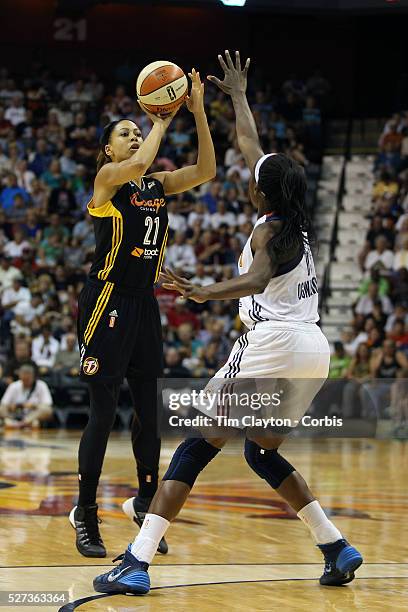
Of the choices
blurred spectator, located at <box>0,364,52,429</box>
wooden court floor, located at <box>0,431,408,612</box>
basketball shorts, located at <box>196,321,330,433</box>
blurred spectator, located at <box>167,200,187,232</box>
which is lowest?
blurred spectator, located at <box>0,364,52,429</box>

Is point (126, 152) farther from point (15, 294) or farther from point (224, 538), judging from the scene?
point (15, 294)

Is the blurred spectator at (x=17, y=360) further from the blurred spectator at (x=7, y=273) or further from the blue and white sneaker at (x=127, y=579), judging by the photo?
the blue and white sneaker at (x=127, y=579)

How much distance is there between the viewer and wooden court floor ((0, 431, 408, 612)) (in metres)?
4.89

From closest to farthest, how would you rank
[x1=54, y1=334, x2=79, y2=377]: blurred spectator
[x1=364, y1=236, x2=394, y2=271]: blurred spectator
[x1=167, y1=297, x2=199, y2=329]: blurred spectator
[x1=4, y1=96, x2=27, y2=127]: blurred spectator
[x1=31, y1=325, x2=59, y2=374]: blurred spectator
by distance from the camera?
[x1=54, y1=334, x2=79, y2=377]: blurred spectator → [x1=31, y1=325, x2=59, y2=374]: blurred spectator → [x1=167, y1=297, x2=199, y2=329]: blurred spectator → [x1=364, y1=236, x2=394, y2=271]: blurred spectator → [x1=4, y1=96, x2=27, y2=127]: blurred spectator

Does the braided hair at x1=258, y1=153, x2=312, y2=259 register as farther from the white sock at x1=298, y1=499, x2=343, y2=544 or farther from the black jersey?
the white sock at x1=298, y1=499, x2=343, y2=544

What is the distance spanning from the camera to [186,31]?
22.5m

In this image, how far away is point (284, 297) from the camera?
521 cm

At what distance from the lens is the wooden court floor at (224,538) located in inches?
193

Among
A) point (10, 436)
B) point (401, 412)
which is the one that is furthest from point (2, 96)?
point (401, 412)

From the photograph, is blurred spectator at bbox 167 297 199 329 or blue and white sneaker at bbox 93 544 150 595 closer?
blue and white sneaker at bbox 93 544 150 595

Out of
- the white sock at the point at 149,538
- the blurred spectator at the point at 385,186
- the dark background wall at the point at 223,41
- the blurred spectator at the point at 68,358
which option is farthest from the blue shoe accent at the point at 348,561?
the dark background wall at the point at 223,41

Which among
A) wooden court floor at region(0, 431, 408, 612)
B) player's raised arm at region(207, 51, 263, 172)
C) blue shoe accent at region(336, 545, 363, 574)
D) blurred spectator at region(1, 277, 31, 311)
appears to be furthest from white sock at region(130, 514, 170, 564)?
blurred spectator at region(1, 277, 31, 311)

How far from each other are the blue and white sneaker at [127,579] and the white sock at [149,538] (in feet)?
0.09

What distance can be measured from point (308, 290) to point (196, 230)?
1241cm
